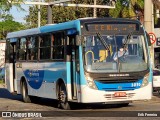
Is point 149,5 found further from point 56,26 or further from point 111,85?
point 111,85

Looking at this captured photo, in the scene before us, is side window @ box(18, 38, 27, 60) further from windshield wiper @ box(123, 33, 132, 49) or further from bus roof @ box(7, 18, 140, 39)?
windshield wiper @ box(123, 33, 132, 49)

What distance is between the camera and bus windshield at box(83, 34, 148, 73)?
16656 mm

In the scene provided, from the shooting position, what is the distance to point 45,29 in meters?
19.6

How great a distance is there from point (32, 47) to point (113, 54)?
199 inches

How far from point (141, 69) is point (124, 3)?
2640 centimetres

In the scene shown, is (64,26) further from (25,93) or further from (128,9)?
(128,9)

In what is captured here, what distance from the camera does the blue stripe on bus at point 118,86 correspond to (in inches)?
652

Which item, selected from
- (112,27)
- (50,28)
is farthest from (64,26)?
(112,27)

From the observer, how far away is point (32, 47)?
20891 millimetres

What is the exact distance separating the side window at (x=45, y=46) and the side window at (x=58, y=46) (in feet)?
1.34

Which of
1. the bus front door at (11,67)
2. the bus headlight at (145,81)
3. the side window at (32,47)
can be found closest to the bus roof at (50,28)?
the side window at (32,47)

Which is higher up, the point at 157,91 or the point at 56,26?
the point at 56,26

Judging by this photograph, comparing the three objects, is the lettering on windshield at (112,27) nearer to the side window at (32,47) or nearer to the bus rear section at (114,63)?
the bus rear section at (114,63)

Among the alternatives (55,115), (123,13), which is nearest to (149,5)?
(55,115)
